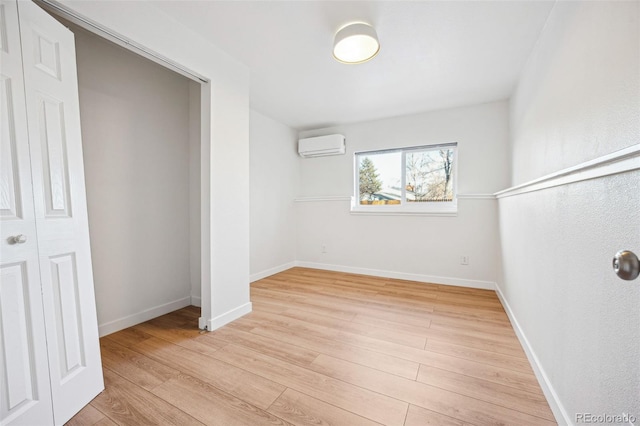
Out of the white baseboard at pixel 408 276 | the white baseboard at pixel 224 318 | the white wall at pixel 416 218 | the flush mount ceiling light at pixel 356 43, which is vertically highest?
the flush mount ceiling light at pixel 356 43

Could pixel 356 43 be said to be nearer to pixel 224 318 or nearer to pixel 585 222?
pixel 585 222

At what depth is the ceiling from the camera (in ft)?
5.17

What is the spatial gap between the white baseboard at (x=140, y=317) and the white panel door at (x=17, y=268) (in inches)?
38.0

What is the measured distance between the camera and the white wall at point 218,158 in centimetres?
170

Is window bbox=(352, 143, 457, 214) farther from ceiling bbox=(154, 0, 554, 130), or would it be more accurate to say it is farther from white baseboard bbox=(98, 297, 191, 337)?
white baseboard bbox=(98, 297, 191, 337)

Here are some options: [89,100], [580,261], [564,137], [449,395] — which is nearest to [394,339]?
[449,395]

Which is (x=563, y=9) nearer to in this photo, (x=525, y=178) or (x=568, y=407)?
(x=525, y=178)

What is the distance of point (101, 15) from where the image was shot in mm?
1351

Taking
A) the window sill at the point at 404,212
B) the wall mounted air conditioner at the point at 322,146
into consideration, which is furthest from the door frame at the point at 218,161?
the window sill at the point at 404,212

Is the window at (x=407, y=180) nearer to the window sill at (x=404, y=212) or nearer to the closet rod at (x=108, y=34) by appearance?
the window sill at (x=404, y=212)

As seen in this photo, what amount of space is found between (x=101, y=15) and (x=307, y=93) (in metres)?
1.81

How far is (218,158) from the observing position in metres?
2.02

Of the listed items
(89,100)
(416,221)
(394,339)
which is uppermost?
(89,100)

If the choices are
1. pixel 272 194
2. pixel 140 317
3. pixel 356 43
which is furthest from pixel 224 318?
pixel 356 43
